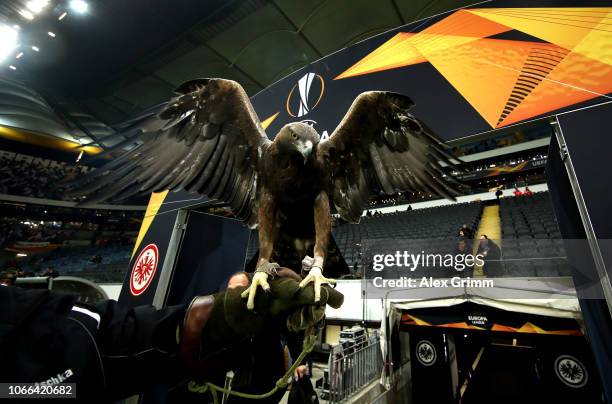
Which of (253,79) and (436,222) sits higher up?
(253,79)

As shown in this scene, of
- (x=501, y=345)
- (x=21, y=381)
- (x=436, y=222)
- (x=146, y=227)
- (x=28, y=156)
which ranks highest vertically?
(x=28, y=156)

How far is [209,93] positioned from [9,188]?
28.4 meters

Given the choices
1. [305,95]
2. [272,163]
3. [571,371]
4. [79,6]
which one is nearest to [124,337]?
[272,163]

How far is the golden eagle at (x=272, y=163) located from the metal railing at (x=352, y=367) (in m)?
3.07

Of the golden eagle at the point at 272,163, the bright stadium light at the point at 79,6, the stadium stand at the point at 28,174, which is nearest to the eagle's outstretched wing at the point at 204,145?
the golden eagle at the point at 272,163

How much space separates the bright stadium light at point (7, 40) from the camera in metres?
7.22

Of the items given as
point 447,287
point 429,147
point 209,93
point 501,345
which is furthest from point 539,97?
point 501,345

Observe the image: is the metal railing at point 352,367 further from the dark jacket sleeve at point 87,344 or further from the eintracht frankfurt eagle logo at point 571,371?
the dark jacket sleeve at point 87,344

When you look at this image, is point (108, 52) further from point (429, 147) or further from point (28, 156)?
point (28, 156)

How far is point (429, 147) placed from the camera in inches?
72.1

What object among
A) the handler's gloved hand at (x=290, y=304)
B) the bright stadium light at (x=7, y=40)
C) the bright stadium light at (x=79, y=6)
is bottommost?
the handler's gloved hand at (x=290, y=304)

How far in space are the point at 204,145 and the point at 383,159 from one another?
46.7 inches

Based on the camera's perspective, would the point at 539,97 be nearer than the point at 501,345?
Yes

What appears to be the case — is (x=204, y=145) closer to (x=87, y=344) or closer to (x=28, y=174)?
(x=87, y=344)
